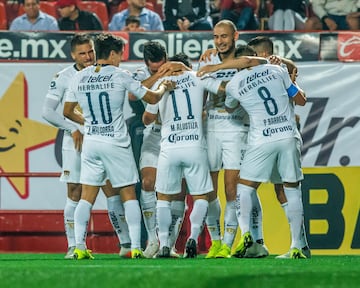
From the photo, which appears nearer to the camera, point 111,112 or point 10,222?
point 111,112

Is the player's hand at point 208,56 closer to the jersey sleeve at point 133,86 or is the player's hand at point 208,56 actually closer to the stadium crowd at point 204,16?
the jersey sleeve at point 133,86

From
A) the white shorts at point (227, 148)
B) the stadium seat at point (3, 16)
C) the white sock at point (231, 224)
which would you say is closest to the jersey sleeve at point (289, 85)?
the white shorts at point (227, 148)

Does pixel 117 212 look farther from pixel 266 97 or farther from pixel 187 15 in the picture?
pixel 187 15

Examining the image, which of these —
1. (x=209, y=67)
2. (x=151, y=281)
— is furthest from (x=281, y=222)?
(x=151, y=281)

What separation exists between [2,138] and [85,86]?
3344 millimetres

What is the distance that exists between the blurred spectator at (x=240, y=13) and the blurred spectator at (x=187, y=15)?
25 cm

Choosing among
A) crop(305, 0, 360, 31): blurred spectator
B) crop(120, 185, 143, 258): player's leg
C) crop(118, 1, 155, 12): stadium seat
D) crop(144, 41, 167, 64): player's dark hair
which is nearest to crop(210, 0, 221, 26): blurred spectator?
crop(118, 1, 155, 12): stadium seat

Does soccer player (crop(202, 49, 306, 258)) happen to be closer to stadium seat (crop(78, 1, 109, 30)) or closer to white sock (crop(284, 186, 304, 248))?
white sock (crop(284, 186, 304, 248))

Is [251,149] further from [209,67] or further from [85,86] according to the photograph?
[85,86]

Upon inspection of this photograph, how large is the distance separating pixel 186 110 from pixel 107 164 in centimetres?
96

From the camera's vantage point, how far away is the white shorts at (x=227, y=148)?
1254 centimetres

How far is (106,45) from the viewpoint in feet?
39.1

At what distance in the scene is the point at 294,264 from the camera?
36.0 feet

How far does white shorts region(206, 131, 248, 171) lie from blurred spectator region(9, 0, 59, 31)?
4.72 m
